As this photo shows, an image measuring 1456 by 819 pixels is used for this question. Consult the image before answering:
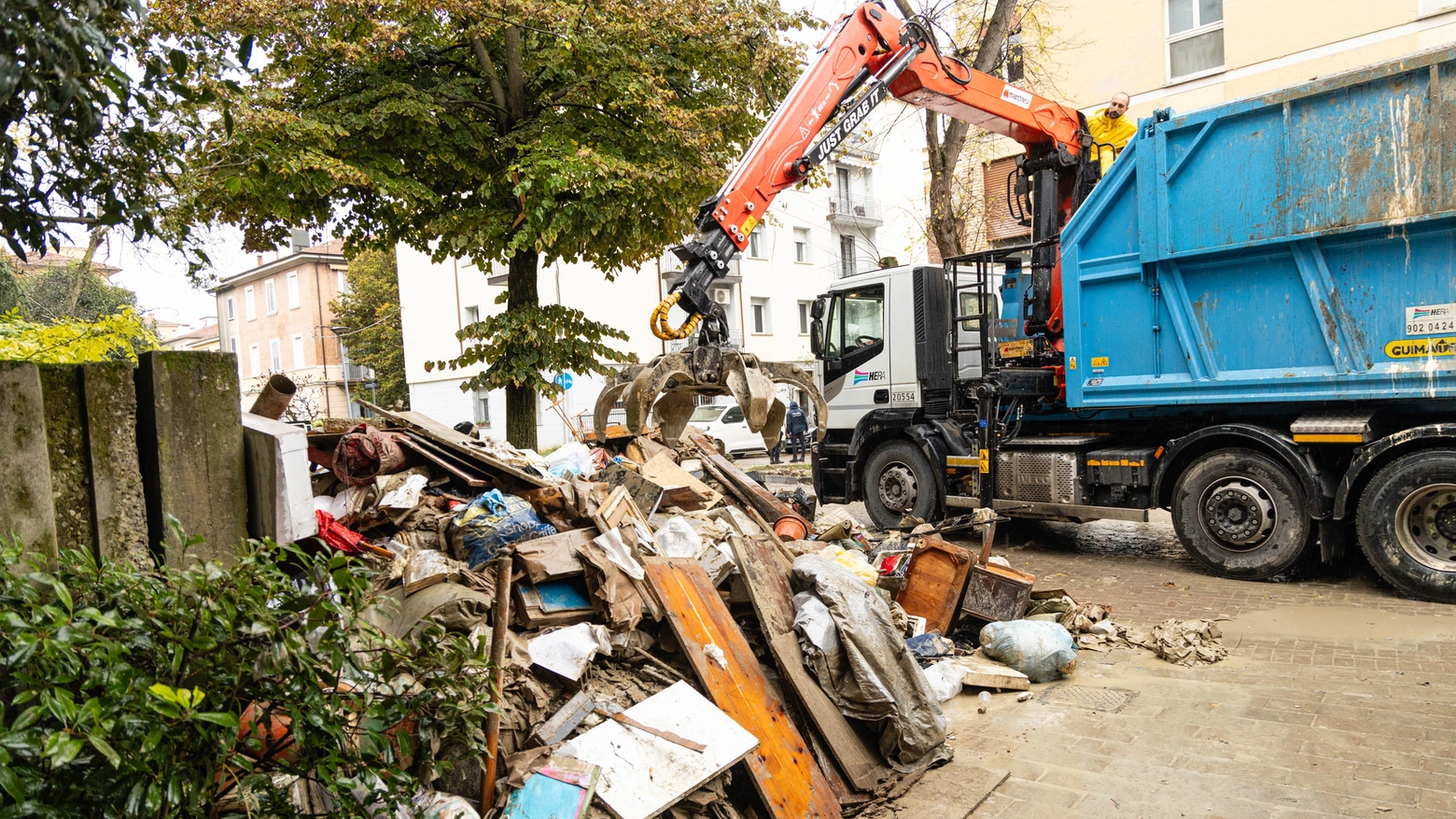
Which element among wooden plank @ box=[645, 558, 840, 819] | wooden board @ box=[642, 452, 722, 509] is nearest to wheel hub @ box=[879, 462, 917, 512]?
wooden board @ box=[642, 452, 722, 509]

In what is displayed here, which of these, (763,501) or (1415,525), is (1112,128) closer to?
(1415,525)

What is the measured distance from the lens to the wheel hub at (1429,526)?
Result: 6230 mm

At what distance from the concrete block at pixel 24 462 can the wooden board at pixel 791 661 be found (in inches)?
117

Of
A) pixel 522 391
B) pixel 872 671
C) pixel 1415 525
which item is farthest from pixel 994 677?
pixel 522 391

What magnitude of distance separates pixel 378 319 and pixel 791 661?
35.6m

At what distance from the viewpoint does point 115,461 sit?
2803mm

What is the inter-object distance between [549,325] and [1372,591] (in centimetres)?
772

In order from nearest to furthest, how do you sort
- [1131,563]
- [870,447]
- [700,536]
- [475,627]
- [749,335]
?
[475,627]
[700,536]
[1131,563]
[870,447]
[749,335]

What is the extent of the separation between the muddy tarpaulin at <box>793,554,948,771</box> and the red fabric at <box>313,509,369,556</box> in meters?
2.34

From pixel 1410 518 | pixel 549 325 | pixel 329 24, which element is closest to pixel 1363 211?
pixel 1410 518

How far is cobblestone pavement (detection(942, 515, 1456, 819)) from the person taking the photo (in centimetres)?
360

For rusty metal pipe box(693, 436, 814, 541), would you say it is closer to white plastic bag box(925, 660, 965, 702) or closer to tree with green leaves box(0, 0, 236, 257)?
white plastic bag box(925, 660, 965, 702)

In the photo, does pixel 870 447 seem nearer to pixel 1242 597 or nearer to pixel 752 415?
pixel 1242 597

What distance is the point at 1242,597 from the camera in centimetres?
669
